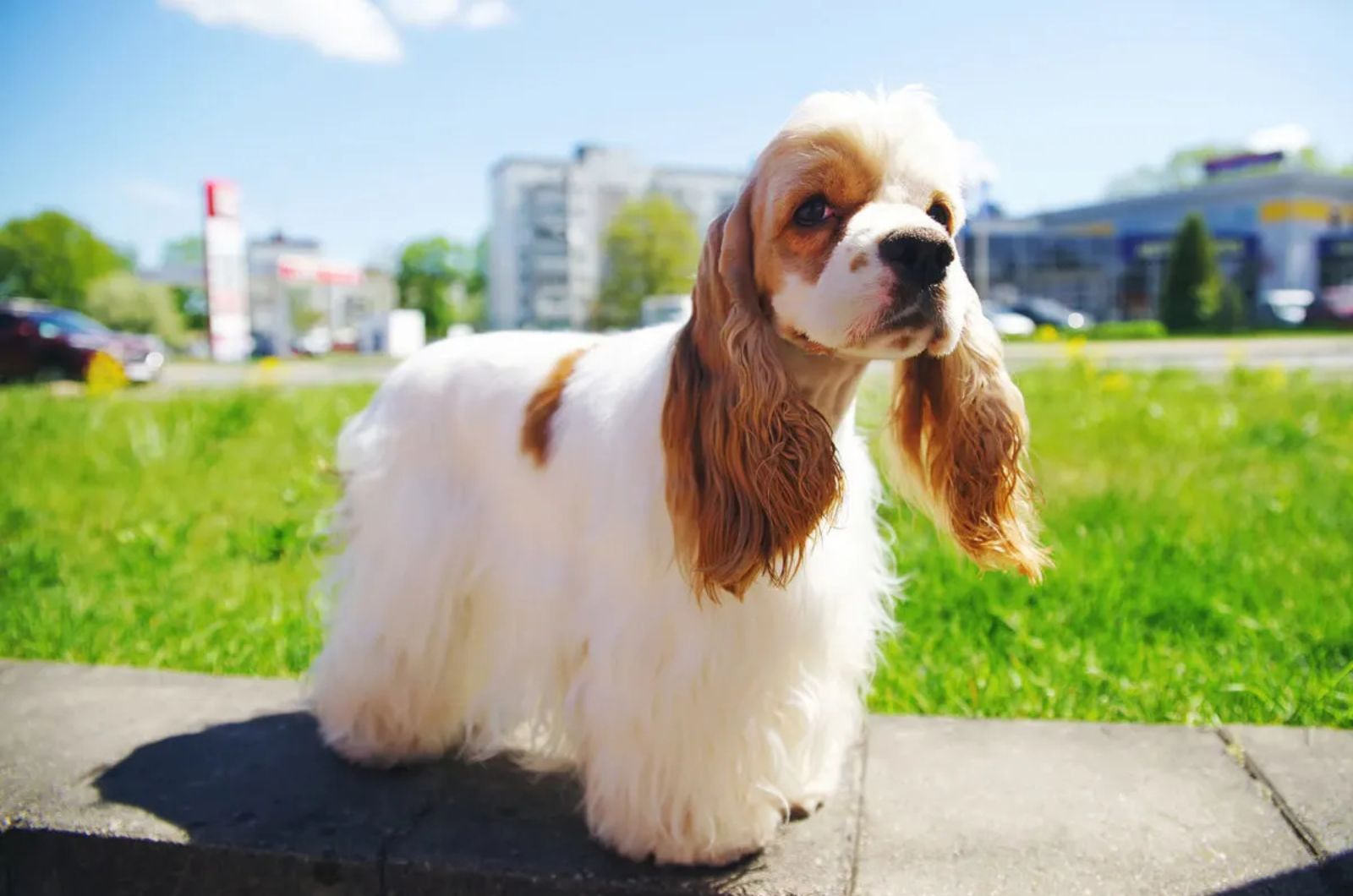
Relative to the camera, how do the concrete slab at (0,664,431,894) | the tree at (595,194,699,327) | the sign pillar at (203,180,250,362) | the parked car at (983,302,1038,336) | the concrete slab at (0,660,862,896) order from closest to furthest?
the concrete slab at (0,660,862,896) < the concrete slab at (0,664,431,894) < the sign pillar at (203,180,250,362) < the parked car at (983,302,1038,336) < the tree at (595,194,699,327)

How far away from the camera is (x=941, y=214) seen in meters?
2.55

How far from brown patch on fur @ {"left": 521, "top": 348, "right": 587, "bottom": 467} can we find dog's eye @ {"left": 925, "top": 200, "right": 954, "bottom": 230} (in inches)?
44.7

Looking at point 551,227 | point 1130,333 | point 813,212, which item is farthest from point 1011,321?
point 551,227

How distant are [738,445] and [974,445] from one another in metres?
0.69

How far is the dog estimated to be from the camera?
2.38m

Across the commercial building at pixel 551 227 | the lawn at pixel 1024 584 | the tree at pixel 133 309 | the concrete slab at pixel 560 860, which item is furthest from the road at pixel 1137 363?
the commercial building at pixel 551 227

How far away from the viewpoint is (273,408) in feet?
33.4

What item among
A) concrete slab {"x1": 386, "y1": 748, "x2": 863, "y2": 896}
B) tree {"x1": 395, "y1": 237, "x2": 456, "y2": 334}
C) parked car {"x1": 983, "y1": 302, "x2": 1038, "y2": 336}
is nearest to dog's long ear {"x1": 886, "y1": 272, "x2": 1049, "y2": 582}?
concrete slab {"x1": 386, "y1": 748, "x2": 863, "y2": 896}

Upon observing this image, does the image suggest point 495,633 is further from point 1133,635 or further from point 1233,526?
point 1233,526

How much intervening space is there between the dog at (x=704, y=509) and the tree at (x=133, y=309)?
213 ft

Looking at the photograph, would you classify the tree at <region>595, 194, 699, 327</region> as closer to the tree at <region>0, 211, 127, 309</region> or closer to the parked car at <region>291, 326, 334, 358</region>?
the parked car at <region>291, 326, 334, 358</region>

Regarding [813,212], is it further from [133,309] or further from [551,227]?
[551,227]

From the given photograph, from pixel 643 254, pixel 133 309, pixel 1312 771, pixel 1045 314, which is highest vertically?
pixel 643 254

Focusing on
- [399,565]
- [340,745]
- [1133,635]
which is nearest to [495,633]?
[399,565]
